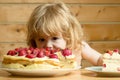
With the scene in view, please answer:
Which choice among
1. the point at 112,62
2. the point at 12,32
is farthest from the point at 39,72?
the point at 12,32

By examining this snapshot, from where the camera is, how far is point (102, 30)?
267 centimetres

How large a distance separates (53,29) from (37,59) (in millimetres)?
681

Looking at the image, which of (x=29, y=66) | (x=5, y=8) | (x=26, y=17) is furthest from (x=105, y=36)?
(x=29, y=66)

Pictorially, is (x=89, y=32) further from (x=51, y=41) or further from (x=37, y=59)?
(x=37, y=59)

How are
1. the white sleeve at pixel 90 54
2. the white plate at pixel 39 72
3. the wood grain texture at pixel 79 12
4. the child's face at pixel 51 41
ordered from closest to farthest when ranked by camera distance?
1. the white plate at pixel 39 72
2. the child's face at pixel 51 41
3. the white sleeve at pixel 90 54
4. the wood grain texture at pixel 79 12

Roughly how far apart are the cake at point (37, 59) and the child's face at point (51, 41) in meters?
0.54

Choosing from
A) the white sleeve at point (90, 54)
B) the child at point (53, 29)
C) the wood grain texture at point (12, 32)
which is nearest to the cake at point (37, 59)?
the child at point (53, 29)

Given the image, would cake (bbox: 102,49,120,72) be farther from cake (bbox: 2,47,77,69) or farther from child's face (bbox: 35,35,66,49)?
child's face (bbox: 35,35,66,49)

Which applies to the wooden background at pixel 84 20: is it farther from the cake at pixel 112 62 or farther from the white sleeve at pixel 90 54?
the cake at pixel 112 62

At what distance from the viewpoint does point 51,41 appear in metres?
1.55

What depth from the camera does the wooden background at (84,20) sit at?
101 inches

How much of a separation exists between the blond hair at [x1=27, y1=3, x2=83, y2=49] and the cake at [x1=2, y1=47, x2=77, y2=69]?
0.58m

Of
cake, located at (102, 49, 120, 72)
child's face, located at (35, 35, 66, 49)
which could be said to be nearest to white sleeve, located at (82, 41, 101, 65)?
child's face, located at (35, 35, 66, 49)

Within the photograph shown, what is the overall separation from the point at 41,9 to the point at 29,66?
0.83 m
